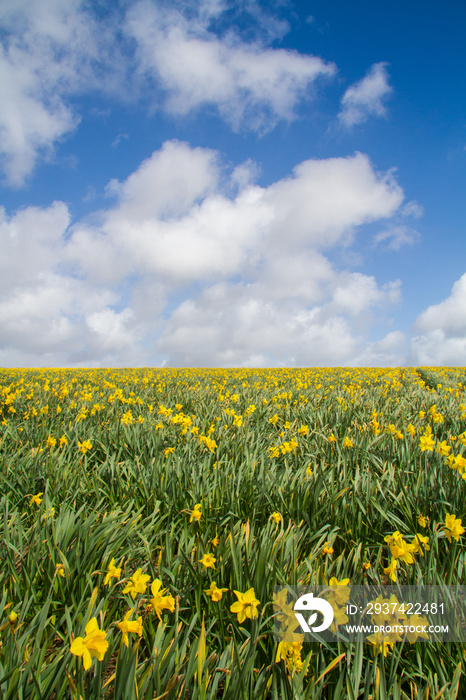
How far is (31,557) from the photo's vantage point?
2117 millimetres

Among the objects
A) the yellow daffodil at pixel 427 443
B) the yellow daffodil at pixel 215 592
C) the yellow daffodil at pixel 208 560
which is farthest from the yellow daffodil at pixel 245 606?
the yellow daffodil at pixel 427 443

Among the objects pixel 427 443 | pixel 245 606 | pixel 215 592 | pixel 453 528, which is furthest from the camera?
pixel 427 443

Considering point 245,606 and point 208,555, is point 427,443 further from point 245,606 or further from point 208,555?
point 245,606

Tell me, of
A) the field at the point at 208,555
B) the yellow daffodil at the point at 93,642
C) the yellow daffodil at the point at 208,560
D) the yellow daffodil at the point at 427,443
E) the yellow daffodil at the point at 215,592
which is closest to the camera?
the yellow daffodil at the point at 93,642

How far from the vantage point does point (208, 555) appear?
77.0 inches

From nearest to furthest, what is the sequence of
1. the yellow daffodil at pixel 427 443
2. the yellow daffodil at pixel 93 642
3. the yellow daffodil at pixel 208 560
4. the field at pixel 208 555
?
1. the yellow daffodil at pixel 93 642
2. the field at pixel 208 555
3. the yellow daffodil at pixel 208 560
4. the yellow daffodil at pixel 427 443

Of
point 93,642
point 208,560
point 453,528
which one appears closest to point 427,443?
point 453,528

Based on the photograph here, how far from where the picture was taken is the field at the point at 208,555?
144 centimetres

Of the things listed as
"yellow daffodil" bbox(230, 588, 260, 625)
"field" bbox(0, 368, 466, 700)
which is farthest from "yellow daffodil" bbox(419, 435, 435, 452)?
"yellow daffodil" bbox(230, 588, 260, 625)

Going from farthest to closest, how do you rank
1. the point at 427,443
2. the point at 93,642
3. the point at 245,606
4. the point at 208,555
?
the point at 427,443 < the point at 208,555 < the point at 245,606 < the point at 93,642

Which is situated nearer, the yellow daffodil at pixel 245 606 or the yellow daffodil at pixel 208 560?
the yellow daffodil at pixel 245 606

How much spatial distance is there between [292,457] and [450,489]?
1.54 meters

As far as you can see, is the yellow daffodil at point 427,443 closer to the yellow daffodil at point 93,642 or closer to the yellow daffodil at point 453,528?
the yellow daffodil at point 453,528

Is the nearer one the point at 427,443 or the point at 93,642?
the point at 93,642
